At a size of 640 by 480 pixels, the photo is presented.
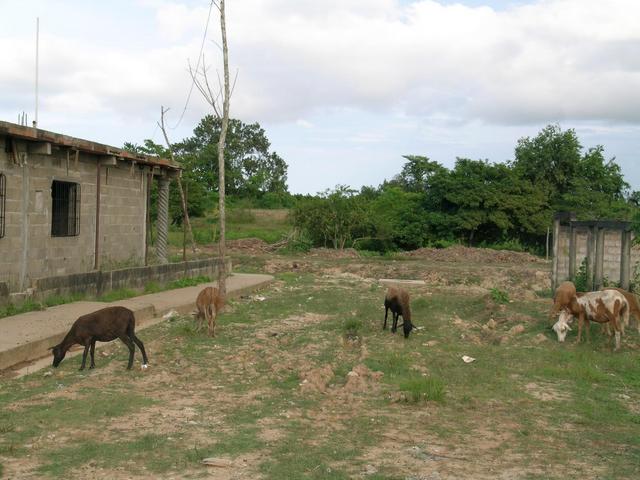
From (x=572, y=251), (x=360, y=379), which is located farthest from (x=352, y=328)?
(x=572, y=251)

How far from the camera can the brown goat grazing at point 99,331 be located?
9609mm

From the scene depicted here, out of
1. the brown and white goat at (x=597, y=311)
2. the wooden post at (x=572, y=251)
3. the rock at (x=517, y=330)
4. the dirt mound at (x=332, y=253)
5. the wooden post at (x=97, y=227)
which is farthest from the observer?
the dirt mound at (x=332, y=253)

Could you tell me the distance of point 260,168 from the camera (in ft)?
213

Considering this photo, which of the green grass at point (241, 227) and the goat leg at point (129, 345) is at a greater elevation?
the green grass at point (241, 227)

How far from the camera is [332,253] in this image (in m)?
34.8

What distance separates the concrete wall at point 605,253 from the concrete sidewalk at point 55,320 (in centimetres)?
842

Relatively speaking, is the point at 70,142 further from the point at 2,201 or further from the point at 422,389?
the point at 422,389

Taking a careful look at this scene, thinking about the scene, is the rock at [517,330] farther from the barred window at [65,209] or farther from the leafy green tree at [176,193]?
the leafy green tree at [176,193]

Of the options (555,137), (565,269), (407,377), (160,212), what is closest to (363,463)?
(407,377)

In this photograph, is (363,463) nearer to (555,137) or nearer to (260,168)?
(555,137)

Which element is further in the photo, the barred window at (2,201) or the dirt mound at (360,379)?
the barred window at (2,201)

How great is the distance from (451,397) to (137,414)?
3.76 metres

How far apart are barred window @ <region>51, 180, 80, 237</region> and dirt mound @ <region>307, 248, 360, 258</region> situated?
1820cm

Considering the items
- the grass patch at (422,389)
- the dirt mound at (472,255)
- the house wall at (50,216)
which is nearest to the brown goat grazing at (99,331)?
the grass patch at (422,389)
